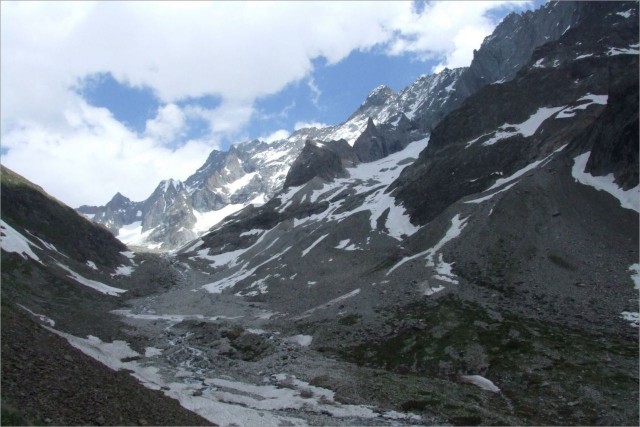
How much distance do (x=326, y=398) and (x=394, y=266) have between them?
61771mm

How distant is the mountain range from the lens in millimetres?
44250

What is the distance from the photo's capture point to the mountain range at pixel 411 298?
145 feet

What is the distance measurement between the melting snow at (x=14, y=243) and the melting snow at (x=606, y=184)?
127 meters

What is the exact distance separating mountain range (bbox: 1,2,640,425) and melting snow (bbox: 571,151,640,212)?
46 cm

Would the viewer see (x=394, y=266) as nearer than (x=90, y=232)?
Yes

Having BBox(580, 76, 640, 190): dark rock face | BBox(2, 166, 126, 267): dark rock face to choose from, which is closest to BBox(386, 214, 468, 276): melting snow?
BBox(580, 76, 640, 190): dark rock face

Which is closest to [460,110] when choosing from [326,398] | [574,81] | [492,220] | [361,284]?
[574,81]

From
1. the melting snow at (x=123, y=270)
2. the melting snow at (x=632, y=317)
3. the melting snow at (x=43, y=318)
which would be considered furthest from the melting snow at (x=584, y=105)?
the melting snow at (x=123, y=270)

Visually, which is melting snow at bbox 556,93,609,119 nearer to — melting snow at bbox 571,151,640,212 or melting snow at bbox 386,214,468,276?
melting snow at bbox 571,151,640,212

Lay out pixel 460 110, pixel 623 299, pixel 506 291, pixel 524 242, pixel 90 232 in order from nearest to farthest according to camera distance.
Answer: pixel 623 299, pixel 506 291, pixel 524 242, pixel 90 232, pixel 460 110

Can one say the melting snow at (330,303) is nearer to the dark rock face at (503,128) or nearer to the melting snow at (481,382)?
the melting snow at (481,382)

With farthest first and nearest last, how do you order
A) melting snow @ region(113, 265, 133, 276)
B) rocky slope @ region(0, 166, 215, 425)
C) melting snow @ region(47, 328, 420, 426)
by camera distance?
melting snow @ region(113, 265, 133, 276), melting snow @ region(47, 328, 420, 426), rocky slope @ region(0, 166, 215, 425)

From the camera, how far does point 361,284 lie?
333 ft

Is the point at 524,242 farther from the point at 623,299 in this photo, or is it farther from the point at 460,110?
the point at 460,110
